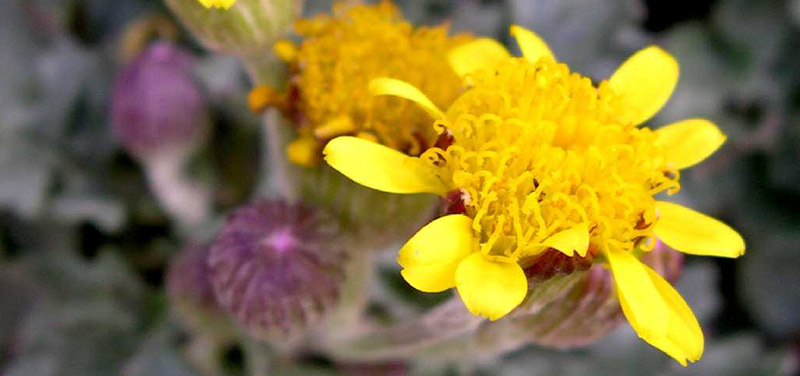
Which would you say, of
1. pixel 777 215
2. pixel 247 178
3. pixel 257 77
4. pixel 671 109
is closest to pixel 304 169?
pixel 257 77

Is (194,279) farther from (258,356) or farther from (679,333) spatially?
(679,333)

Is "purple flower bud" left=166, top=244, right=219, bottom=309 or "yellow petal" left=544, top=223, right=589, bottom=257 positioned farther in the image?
"purple flower bud" left=166, top=244, right=219, bottom=309

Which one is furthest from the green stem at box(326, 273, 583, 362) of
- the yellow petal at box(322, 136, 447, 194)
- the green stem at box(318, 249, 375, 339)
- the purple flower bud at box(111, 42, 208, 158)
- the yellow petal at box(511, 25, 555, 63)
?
the purple flower bud at box(111, 42, 208, 158)

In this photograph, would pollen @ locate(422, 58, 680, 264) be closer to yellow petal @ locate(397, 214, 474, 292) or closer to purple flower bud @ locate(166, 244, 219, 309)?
yellow petal @ locate(397, 214, 474, 292)

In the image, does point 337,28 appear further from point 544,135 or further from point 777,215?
point 777,215

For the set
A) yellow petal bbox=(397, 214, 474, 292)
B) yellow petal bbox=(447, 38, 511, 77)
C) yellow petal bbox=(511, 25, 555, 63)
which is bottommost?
yellow petal bbox=(397, 214, 474, 292)

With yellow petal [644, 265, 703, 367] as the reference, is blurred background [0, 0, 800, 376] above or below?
below

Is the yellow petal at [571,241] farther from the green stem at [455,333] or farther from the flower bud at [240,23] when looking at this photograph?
the flower bud at [240,23]
